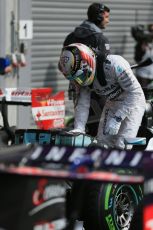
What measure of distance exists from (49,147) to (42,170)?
346 millimetres

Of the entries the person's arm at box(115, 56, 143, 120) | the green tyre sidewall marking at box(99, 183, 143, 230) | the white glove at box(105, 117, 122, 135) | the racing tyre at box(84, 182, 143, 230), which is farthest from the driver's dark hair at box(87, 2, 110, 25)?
the green tyre sidewall marking at box(99, 183, 143, 230)

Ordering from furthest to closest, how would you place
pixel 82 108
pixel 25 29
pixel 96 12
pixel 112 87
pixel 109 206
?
pixel 25 29 < pixel 96 12 < pixel 82 108 < pixel 112 87 < pixel 109 206

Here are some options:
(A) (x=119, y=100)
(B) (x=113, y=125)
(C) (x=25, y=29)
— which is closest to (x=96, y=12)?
(C) (x=25, y=29)

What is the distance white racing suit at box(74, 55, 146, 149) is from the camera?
6359mm

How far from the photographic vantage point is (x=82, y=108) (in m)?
6.76

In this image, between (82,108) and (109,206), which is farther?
(82,108)

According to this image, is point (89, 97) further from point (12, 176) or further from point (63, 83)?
point (63, 83)

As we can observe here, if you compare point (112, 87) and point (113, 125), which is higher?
point (112, 87)

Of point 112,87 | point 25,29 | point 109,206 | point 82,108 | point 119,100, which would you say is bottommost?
point 109,206

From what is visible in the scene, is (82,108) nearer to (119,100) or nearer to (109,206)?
(119,100)

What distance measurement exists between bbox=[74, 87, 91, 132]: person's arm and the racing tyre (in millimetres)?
1126

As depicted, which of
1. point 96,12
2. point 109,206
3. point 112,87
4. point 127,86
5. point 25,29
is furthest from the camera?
point 25,29

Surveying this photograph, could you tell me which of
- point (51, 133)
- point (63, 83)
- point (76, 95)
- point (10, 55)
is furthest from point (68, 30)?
point (51, 133)

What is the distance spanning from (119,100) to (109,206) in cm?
148
